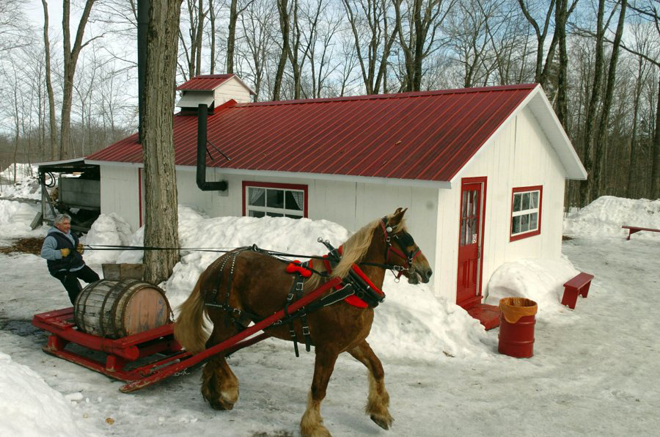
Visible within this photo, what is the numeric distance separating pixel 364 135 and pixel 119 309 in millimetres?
6910

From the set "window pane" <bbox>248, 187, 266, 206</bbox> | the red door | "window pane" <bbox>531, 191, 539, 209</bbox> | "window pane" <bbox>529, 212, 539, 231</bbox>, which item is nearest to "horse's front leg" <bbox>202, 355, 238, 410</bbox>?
the red door

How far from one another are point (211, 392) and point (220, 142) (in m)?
9.15

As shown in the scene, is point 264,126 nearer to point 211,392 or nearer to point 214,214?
point 214,214

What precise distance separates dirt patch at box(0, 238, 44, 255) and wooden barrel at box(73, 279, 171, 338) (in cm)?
944

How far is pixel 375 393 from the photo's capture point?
17.6 feet

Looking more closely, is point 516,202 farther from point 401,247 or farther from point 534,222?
point 401,247

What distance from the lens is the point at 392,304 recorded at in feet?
27.4

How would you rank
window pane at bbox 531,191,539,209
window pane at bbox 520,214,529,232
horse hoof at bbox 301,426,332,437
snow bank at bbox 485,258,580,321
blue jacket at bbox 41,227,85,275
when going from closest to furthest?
1. horse hoof at bbox 301,426,332,437
2. blue jacket at bbox 41,227,85,275
3. snow bank at bbox 485,258,580,321
4. window pane at bbox 520,214,529,232
5. window pane at bbox 531,191,539,209

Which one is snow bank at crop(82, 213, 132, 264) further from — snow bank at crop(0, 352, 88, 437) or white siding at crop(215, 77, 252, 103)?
snow bank at crop(0, 352, 88, 437)

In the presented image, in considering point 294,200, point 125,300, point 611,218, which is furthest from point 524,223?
point 611,218

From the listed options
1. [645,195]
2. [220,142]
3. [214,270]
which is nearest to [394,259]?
[214,270]

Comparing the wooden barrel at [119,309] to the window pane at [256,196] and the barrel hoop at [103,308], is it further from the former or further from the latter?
the window pane at [256,196]

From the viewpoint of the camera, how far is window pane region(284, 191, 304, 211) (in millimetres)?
11234

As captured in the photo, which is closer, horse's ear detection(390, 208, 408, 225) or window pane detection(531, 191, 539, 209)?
horse's ear detection(390, 208, 408, 225)
